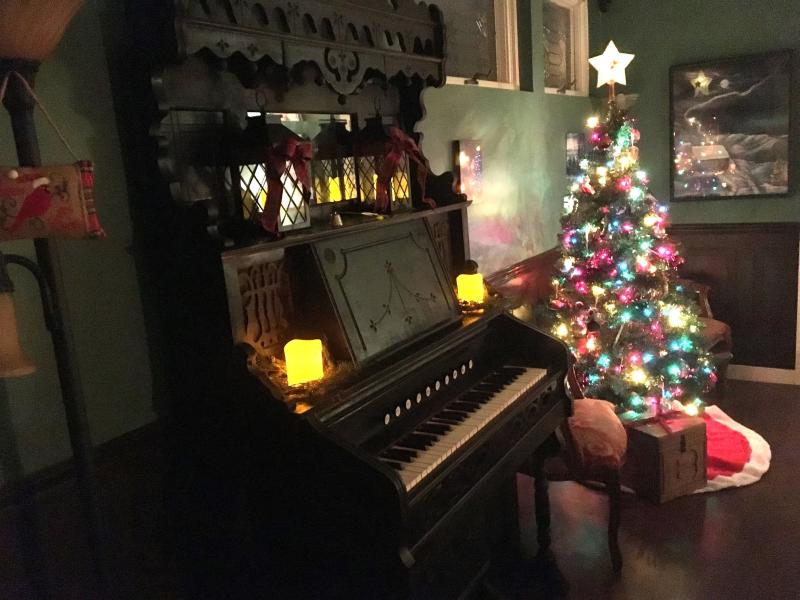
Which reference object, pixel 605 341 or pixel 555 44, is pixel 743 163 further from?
pixel 605 341

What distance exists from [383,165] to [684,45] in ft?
11.5

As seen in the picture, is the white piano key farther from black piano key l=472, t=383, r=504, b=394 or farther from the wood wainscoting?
the wood wainscoting

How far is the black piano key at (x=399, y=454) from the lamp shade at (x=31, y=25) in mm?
1238

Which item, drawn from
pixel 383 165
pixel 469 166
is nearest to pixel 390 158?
pixel 383 165

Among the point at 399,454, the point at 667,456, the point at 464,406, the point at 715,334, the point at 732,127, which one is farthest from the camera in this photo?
the point at 732,127

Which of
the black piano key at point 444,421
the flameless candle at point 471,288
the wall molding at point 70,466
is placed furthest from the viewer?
the flameless candle at point 471,288

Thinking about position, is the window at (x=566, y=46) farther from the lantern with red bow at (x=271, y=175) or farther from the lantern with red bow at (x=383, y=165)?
the lantern with red bow at (x=271, y=175)

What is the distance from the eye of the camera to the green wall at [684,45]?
438 centimetres

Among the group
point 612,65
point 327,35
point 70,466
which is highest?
point 612,65

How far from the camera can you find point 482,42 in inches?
143

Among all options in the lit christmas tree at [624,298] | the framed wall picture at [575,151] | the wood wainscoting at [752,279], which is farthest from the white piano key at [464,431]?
the wood wainscoting at [752,279]

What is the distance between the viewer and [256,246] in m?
1.62

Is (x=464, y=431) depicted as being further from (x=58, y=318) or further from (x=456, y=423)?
(x=58, y=318)

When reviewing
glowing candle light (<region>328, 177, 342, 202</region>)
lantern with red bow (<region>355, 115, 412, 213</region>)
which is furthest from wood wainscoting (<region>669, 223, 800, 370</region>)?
glowing candle light (<region>328, 177, 342, 202</region>)
